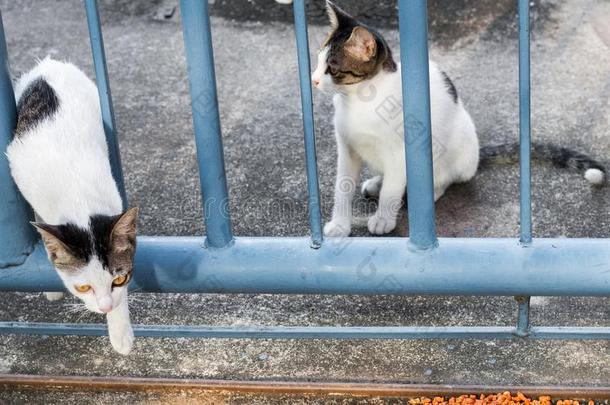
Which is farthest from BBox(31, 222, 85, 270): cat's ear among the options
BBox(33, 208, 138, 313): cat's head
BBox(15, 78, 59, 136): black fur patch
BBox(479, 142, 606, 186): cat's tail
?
BBox(479, 142, 606, 186): cat's tail

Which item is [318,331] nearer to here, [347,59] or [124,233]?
[124,233]

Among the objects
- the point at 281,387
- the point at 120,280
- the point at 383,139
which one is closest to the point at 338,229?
the point at 383,139

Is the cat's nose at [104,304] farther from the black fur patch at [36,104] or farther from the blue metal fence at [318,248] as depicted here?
the black fur patch at [36,104]

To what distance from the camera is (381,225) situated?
3.34 m

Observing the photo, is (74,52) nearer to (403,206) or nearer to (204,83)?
(403,206)

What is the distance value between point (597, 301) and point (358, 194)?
1.06 m

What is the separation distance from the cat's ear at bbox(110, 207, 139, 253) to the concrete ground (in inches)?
23.6

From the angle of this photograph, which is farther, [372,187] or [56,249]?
[372,187]

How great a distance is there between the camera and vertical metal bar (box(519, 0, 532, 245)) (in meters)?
1.94

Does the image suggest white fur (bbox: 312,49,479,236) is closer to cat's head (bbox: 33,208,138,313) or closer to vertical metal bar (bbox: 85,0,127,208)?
vertical metal bar (bbox: 85,0,127,208)

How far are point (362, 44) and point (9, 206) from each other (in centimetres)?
136

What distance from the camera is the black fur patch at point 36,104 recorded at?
8.46ft

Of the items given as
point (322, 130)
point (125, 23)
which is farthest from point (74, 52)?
point (322, 130)

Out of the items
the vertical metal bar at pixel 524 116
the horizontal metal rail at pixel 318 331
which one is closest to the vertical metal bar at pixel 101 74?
the horizontal metal rail at pixel 318 331
